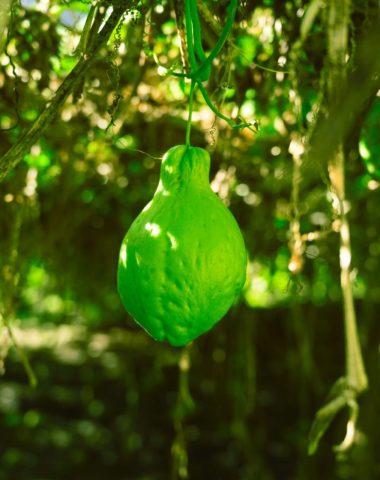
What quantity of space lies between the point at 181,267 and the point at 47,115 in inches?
Answer: 9.5

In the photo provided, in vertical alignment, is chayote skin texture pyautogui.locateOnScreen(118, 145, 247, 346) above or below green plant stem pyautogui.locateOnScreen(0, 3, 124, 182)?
below

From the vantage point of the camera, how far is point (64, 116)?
183 cm

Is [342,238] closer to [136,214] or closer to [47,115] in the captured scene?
[47,115]

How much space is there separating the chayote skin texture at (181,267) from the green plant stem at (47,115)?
6.2 inches

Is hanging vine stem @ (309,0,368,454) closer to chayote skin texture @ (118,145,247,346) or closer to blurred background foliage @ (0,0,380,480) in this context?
blurred background foliage @ (0,0,380,480)

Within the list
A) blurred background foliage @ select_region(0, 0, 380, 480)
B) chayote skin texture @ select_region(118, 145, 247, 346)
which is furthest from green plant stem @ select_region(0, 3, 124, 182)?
chayote skin texture @ select_region(118, 145, 247, 346)

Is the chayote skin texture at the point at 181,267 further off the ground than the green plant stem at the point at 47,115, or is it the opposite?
the green plant stem at the point at 47,115

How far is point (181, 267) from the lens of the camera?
2.59 feet

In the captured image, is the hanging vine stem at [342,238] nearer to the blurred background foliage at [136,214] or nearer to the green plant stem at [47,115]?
the blurred background foliage at [136,214]

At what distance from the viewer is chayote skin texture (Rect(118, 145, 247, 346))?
0.79 meters

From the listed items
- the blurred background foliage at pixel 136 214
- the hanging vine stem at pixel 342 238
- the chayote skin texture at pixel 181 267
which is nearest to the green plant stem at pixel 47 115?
the blurred background foliage at pixel 136 214

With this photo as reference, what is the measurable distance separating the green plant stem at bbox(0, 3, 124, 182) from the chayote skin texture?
0.16m

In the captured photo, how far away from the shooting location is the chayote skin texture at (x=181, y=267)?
792 mm

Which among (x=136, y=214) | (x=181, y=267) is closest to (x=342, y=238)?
(x=181, y=267)
